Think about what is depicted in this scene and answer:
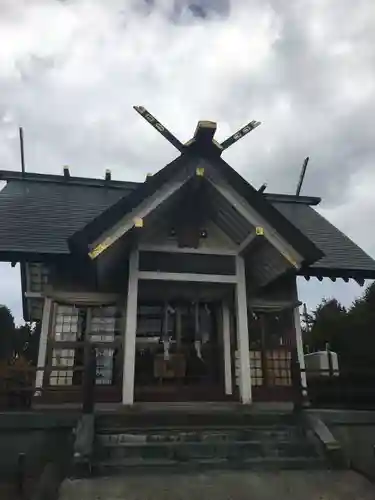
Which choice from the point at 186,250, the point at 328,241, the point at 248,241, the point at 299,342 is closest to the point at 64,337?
the point at 186,250

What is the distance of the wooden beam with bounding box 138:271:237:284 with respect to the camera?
832 cm

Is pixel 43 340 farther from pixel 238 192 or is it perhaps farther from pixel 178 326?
pixel 238 192

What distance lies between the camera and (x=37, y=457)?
6.50 meters

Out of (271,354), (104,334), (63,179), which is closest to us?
(104,334)

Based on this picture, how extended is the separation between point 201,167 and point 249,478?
16.3 feet

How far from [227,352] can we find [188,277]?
227 centimetres

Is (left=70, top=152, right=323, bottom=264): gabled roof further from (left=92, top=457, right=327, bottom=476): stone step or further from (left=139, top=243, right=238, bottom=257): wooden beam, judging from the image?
(left=92, top=457, right=327, bottom=476): stone step

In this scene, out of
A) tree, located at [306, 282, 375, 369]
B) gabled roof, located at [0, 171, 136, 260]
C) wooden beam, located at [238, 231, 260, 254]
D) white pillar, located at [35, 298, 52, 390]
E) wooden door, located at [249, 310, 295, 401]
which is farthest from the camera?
tree, located at [306, 282, 375, 369]

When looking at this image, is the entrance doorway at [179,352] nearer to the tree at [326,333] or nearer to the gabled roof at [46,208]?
the gabled roof at [46,208]

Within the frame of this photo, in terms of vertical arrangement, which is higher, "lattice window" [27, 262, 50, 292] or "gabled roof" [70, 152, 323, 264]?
"gabled roof" [70, 152, 323, 264]

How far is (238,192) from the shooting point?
8.39 m

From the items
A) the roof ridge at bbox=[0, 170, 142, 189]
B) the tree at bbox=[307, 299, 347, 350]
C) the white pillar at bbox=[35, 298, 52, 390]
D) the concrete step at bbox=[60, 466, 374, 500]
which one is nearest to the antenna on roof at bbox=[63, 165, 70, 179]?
the roof ridge at bbox=[0, 170, 142, 189]

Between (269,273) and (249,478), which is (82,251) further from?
(249,478)

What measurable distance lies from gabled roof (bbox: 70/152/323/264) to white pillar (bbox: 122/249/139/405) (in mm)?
888
